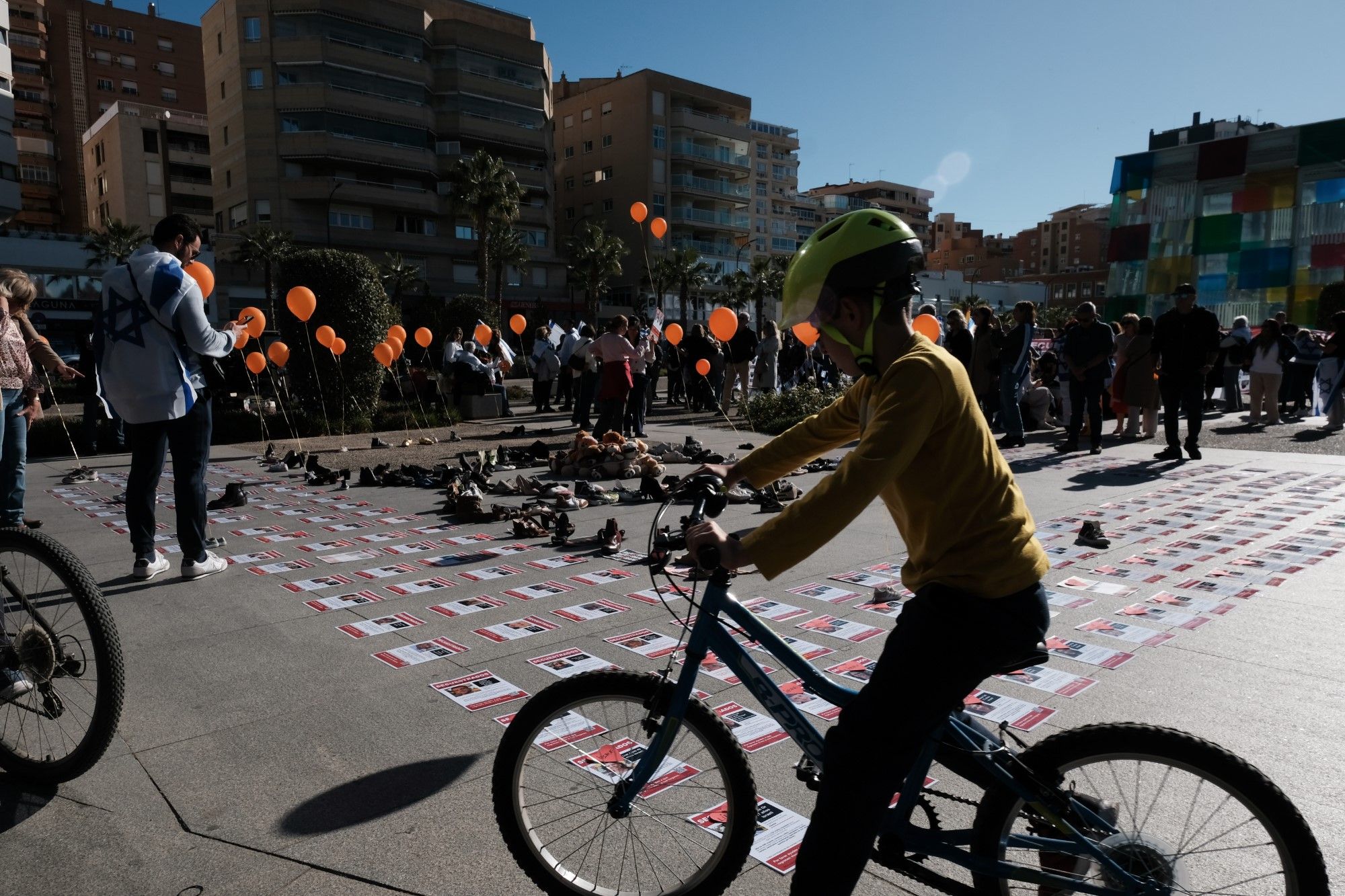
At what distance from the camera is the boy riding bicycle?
5.97 feet

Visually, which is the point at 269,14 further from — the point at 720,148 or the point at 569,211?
the point at 720,148

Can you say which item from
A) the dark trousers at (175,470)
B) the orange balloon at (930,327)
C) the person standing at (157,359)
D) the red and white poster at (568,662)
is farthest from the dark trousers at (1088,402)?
the dark trousers at (175,470)

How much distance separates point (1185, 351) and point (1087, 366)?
1.09 metres

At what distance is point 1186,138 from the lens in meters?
102

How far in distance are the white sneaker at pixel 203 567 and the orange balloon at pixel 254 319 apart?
5.96ft

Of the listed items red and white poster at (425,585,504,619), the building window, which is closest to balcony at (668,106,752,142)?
the building window

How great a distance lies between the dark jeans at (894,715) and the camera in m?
1.84

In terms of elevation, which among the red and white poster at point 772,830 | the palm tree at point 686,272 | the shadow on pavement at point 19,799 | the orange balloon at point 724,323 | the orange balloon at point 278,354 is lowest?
the shadow on pavement at point 19,799

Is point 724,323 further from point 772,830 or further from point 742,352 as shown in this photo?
point 772,830

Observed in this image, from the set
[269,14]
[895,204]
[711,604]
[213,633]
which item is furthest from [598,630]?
[895,204]

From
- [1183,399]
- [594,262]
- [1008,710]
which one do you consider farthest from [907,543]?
[594,262]

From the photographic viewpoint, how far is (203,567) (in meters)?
5.70

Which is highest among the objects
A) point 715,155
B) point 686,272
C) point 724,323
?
point 715,155

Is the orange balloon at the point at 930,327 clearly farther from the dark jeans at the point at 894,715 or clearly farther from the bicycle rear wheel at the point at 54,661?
the bicycle rear wheel at the point at 54,661
